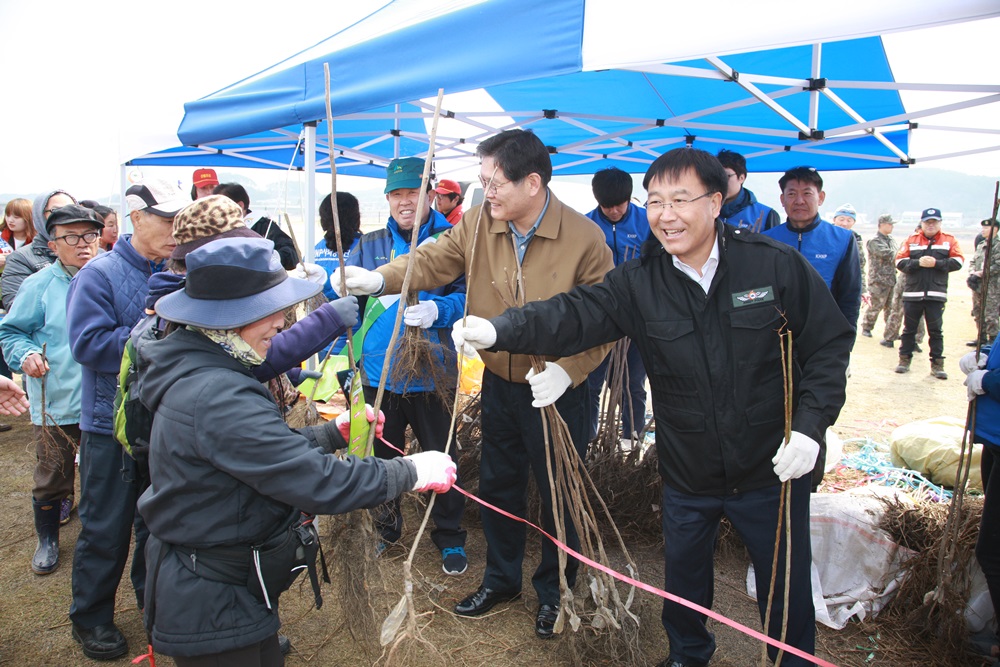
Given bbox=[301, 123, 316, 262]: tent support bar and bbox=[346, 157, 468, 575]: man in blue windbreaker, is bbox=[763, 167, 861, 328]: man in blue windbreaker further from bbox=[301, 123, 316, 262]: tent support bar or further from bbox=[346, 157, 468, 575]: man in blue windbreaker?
bbox=[301, 123, 316, 262]: tent support bar

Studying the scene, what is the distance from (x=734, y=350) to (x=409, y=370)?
4.92 feet

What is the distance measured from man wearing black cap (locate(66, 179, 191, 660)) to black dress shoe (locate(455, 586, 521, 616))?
1.34 m

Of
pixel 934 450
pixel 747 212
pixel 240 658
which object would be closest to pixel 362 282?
pixel 240 658

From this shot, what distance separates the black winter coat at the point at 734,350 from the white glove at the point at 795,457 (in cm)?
4

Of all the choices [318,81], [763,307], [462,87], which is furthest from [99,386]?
[763,307]

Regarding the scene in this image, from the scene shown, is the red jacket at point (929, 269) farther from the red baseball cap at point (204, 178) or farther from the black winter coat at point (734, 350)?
the red baseball cap at point (204, 178)

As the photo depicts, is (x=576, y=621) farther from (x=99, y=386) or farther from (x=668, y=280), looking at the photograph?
(x=99, y=386)

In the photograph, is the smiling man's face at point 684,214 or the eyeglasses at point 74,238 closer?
the smiling man's face at point 684,214

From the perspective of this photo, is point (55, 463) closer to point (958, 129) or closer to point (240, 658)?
point (240, 658)

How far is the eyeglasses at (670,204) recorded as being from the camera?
1922mm

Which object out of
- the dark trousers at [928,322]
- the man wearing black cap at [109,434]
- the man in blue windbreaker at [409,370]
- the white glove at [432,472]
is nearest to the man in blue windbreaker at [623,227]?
the man in blue windbreaker at [409,370]

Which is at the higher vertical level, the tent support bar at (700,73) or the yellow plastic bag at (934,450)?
the tent support bar at (700,73)

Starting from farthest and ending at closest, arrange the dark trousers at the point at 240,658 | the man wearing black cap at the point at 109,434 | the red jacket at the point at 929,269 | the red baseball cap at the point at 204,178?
the red jacket at the point at 929,269
the red baseball cap at the point at 204,178
the man wearing black cap at the point at 109,434
the dark trousers at the point at 240,658

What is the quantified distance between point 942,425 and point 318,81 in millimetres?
Answer: 4343
